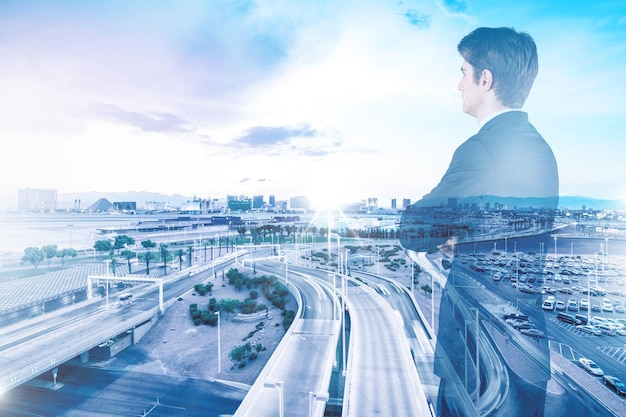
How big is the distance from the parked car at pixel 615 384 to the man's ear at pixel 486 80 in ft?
17.0

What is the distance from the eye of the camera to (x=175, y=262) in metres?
15.0

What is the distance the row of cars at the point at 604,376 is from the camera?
4.19 metres

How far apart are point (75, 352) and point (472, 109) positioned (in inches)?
241

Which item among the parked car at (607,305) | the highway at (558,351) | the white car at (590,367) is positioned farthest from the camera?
the parked car at (607,305)

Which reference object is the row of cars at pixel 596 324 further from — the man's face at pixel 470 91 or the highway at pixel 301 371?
the man's face at pixel 470 91

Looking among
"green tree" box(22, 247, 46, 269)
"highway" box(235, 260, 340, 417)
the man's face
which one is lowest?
"highway" box(235, 260, 340, 417)

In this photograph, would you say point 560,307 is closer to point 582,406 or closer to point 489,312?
point 489,312

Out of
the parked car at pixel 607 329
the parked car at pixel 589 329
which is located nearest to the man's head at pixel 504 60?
the parked car at pixel 589 329

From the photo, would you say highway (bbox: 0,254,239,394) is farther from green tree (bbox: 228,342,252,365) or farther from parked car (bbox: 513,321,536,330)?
parked car (bbox: 513,321,536,330)

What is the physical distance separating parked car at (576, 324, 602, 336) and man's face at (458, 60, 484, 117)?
23.4ft

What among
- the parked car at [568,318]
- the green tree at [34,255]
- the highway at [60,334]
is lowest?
the parked car at [568,318]

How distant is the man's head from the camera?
45.9 inches

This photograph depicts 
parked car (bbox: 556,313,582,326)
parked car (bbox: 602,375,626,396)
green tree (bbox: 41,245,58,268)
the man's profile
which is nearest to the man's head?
the man's profile

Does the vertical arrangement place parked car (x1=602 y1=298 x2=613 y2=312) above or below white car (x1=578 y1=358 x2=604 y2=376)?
above
